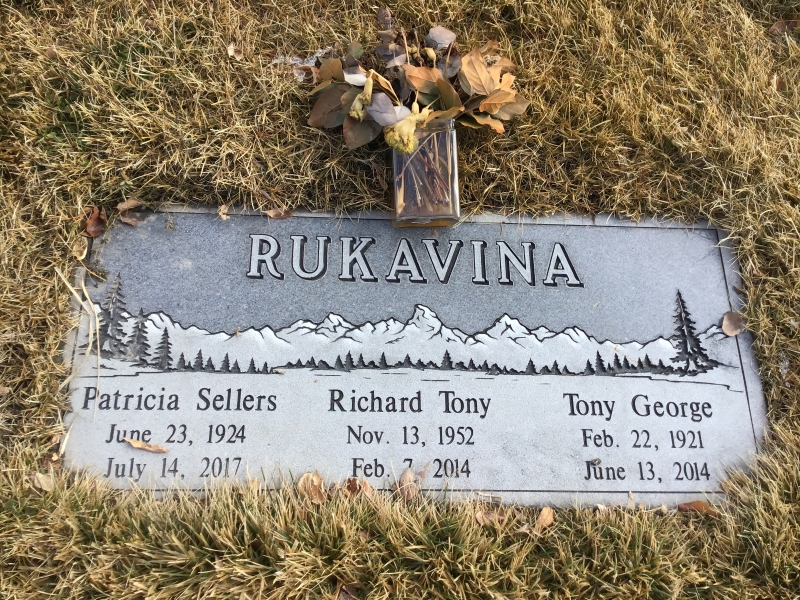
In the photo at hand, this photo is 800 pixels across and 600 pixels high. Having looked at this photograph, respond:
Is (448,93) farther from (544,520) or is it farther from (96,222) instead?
(544,520)

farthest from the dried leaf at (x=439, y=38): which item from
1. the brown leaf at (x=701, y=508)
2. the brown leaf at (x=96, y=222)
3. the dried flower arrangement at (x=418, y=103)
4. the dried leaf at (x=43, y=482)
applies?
the dried leaf at (x=43, y=482)

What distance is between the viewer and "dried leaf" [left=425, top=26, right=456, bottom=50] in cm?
253

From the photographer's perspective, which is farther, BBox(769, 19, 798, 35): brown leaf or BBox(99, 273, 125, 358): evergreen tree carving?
BBox(769, 19, 798, 35): brown leaf

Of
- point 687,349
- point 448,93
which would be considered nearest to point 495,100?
point 448,93

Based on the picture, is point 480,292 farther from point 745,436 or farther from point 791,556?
point 791,556

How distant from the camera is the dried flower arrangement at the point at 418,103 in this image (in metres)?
2.27

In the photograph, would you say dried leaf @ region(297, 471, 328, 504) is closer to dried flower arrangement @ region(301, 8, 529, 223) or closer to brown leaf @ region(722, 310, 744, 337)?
dried flower arrangement @ region(301, 8, 529, 223)

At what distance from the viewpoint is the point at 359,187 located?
240 cm

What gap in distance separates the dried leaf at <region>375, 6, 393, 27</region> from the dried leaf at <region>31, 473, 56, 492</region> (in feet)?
7.95

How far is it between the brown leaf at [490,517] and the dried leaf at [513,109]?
169 cm

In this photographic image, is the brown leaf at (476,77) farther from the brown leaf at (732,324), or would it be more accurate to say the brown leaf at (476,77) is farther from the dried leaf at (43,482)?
the dried leaf at (43,482)

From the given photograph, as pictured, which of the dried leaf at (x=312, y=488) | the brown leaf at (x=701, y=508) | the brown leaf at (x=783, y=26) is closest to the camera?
the dried leaf at (x=312, y=488)

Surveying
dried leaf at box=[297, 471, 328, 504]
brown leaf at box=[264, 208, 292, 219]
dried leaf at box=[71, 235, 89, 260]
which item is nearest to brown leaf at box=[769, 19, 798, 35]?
brown leaf at box=[264, 208, 292, 219]

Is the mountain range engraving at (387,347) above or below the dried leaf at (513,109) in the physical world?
below
